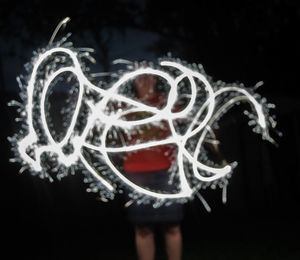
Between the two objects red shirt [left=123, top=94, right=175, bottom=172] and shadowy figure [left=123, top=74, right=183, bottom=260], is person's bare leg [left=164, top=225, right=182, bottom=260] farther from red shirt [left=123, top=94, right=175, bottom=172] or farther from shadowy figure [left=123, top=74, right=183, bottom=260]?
red shirt [left=123, top=94, right=175, bottom=172]

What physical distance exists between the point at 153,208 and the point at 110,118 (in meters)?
0.68

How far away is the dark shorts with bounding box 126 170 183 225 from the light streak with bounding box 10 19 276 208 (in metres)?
0.08

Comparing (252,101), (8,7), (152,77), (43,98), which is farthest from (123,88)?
(8,7)

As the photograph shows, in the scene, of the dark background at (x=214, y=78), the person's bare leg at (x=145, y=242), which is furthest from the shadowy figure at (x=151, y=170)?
the dark background at (x=214, y=78)

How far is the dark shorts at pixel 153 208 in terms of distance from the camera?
3186mm

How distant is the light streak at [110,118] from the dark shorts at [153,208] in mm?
76

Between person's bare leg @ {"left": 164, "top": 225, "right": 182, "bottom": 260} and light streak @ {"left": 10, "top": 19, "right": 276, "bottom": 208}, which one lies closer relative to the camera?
light streak @ {"left": 10, "top": 19, "right": 276, "bottom": 208}

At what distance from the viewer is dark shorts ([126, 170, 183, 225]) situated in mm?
3186

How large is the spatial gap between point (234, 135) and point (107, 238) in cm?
323

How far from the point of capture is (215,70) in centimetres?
754

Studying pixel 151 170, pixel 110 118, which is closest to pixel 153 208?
pixel 151 170

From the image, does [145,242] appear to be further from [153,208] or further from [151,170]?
[151,170]

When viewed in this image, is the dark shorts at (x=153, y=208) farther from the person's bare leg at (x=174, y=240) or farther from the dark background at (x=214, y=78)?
the dark background at (x=214, y=78)

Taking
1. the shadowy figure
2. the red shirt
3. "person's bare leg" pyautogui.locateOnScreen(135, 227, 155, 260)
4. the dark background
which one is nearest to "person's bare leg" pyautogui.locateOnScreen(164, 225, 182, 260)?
the shadowy figure
